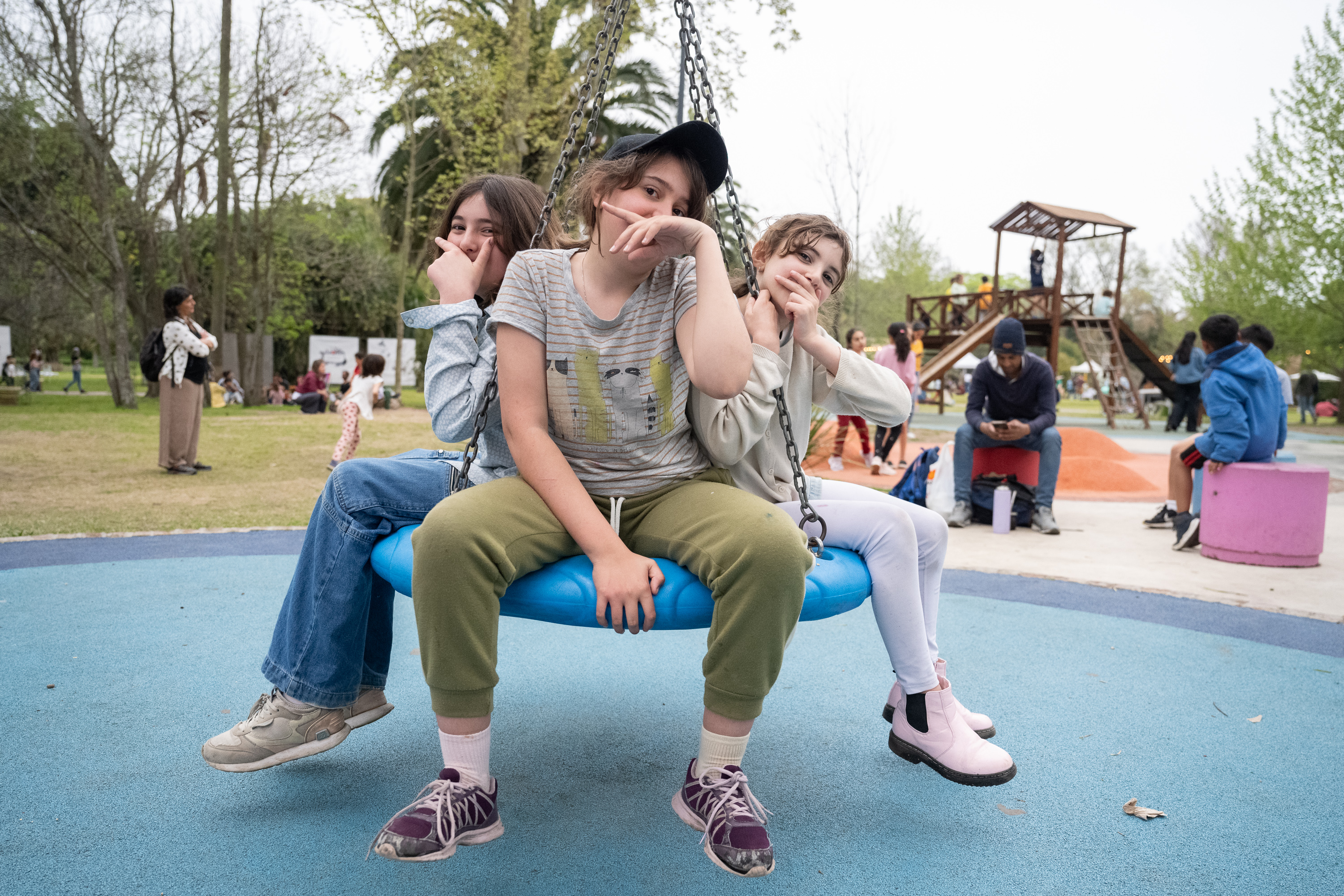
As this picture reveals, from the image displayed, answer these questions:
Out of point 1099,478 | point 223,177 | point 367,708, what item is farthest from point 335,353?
point 367,708

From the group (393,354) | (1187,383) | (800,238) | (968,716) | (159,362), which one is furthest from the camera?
(393,354)

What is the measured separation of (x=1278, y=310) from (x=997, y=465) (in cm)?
1909

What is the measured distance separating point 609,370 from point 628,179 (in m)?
0.42

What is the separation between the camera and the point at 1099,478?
8.46 meters

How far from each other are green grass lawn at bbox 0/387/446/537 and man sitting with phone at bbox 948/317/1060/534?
4.70m

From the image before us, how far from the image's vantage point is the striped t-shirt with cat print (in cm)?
194

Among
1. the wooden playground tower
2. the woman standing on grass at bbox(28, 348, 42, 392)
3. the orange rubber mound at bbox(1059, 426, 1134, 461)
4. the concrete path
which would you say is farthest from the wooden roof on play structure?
the woman standing on grass at bbox(28, 348, 42, 392)

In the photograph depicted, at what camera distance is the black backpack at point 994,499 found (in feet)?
20.9

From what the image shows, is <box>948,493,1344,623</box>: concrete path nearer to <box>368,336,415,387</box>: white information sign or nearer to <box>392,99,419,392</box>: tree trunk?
<box>392,99,419,392</box>: tree trunk

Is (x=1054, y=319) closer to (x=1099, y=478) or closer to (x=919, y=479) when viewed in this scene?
(x=1099, y=478)

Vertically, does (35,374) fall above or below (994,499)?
above

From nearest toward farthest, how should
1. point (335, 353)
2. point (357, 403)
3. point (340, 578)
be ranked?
point (340, 578) → point (357, 403) → point (335, 353)

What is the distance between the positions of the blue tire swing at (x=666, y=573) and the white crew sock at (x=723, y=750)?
0.76 ft

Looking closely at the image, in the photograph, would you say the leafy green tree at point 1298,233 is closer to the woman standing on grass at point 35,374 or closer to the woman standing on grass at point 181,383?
the woman standing on grass at point 181,383
